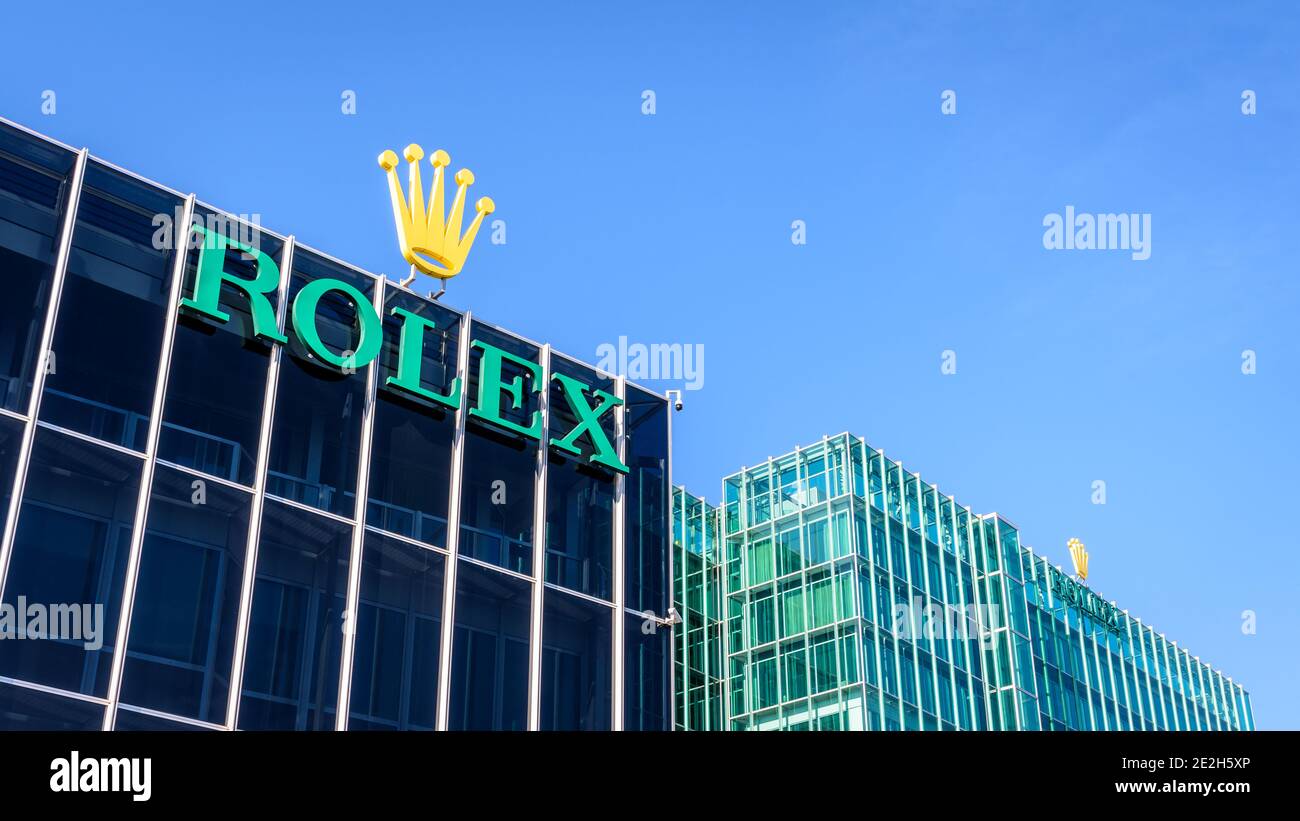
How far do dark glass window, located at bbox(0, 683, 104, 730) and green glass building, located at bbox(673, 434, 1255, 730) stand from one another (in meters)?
22.1

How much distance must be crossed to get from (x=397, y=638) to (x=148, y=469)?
16.9 feet

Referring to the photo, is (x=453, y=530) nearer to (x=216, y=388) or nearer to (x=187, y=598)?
(x=216, y=388)

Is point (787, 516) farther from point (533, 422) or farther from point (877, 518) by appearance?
point (533, 422)

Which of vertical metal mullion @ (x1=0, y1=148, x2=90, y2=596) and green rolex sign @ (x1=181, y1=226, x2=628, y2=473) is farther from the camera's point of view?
green rolex sign @ (x1=181, y1=226, x2=628, y2=473)

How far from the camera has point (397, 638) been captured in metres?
24.4

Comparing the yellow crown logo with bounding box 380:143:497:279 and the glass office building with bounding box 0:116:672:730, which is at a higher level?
the yellow crown logo with bounding box 380:143:497:279

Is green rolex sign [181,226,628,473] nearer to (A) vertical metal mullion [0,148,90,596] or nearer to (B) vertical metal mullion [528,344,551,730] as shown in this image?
(B) vertical metal mullion [528,344,551,730]

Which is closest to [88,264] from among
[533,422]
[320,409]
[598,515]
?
[320,409]

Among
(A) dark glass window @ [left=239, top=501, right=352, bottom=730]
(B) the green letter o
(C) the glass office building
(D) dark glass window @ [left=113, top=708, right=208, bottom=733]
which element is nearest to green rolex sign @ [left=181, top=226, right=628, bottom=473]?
(B) the green letter o

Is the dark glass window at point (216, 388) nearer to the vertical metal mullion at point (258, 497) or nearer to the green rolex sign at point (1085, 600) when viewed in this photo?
the vertical metal mullion at point (258, 497)

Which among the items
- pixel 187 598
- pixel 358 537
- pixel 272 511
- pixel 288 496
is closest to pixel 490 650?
pixel 358 537

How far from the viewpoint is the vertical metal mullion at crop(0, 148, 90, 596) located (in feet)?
67.3
